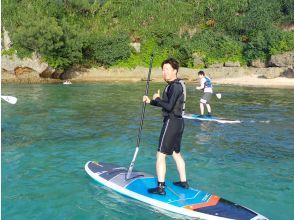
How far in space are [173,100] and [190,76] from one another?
3793 cm

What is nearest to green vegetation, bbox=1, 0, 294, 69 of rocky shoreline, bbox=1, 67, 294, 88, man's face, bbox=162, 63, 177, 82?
rocky shoreline, bbox=1, 67, 294, 88

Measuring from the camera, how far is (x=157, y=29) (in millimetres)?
49281

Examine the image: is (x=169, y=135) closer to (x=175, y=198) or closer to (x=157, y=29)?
(x=175, y=198)

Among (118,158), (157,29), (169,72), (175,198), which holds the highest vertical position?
(157,29)

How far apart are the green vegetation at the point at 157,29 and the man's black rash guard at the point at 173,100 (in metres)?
36.8

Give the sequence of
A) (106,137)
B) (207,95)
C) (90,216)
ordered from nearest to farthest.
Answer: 1. (90,216)
2. (106,137)
3. (207,95)

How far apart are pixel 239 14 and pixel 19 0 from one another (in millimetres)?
27637

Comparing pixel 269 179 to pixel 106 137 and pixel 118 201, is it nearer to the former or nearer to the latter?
pixel 118 201

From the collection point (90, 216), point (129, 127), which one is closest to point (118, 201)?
point (90, 216)

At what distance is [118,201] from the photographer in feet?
24.1

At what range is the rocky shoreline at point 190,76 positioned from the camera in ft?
131

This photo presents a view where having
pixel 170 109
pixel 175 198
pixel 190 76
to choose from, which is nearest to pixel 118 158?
pixel 175 198

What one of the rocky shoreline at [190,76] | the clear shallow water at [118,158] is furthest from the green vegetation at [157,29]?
the clear shallow water at [118,158]

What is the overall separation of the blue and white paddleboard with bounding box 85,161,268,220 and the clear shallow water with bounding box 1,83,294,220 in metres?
0.18
